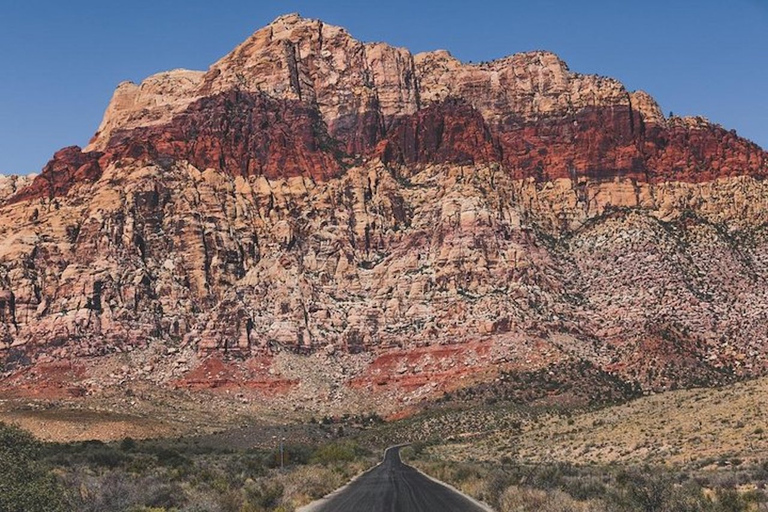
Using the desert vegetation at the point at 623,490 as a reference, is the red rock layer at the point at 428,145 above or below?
above

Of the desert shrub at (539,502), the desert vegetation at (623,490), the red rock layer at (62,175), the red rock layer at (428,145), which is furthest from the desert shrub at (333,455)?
the red rock layer at (62,175)

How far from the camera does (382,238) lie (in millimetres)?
149875

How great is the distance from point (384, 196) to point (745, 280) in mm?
66624

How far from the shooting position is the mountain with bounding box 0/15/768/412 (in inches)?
4774

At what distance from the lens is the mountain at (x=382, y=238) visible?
121250 mm

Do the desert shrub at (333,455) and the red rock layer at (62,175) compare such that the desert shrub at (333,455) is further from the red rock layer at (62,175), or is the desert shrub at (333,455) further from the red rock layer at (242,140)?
the red rock layer at (62,175)

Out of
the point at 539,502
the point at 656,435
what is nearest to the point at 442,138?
the point at 656,435

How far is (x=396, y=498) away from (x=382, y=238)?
116 m

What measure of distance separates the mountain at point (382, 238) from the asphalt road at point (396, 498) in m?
62.9

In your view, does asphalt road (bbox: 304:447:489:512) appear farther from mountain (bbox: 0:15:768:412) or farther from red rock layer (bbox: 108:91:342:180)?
red rock layer (bbox: 108:91:342:180)

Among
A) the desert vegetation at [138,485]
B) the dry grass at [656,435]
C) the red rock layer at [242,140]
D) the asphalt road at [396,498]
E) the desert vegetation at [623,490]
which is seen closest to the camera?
the desert vegetation at [138,485]

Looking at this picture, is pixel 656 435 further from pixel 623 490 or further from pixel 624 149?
pixel 624 149

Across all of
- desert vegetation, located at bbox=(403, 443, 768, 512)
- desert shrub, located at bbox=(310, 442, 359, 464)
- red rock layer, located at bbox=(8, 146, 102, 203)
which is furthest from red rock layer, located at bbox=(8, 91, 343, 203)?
desert vegetation, located at bbox=(403, 443, 768, 512)

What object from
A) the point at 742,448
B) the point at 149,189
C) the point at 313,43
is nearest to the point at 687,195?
the point at 313,43
